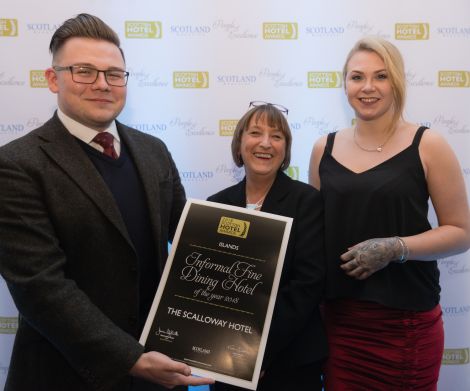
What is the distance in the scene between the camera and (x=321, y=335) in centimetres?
180

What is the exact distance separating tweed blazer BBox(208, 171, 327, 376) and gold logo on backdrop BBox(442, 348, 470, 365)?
1.56 metres

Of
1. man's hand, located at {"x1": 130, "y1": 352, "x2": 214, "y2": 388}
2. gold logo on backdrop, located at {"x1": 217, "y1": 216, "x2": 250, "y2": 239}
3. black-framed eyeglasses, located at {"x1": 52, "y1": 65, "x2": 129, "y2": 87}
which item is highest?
black-framed eyeglasses, located at {"x1": 52, "y1": 65, "x2": 129, "y2": 87}

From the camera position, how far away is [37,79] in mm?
2699

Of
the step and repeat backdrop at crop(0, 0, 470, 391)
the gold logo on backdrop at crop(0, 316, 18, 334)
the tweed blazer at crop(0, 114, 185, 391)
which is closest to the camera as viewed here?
the tweed blazer at crop(0, 114, 185, 391)

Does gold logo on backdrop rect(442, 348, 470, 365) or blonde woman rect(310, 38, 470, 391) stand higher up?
blonde woman rect(310, 38, 470, 391)

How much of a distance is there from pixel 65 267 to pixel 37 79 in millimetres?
1629

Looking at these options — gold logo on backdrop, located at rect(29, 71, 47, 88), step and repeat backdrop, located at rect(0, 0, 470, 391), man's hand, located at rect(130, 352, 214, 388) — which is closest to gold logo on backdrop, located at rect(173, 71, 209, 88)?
step and repeat backdrop, located at rect(0, 0, 470, 391)

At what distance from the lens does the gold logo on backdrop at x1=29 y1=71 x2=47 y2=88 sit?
2.70m

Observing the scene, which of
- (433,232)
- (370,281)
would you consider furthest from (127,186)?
(433,232)

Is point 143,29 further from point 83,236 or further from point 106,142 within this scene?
point 83,236

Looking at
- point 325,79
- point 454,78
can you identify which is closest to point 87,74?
point 325,79

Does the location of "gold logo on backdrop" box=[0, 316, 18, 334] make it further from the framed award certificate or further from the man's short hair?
the man's short hair

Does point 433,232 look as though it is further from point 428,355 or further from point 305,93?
point 305,93

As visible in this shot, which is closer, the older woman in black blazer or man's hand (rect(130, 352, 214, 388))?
man's hand (rect(130, 352, 214, 388))
